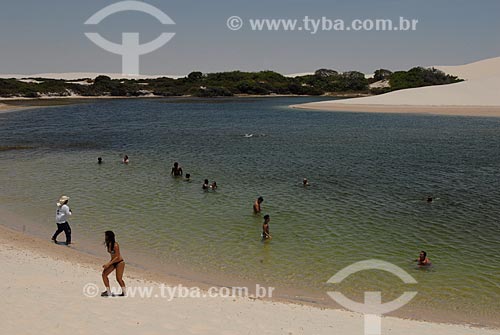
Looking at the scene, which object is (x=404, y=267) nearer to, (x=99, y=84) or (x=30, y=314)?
(x=30, y=314)

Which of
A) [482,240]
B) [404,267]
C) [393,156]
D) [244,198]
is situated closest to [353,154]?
[393,156]

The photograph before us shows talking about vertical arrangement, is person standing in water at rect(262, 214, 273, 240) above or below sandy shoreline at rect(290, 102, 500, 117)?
below

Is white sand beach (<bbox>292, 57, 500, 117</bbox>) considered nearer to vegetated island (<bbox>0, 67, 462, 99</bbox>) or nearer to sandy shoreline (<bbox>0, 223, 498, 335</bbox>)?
vegetated island (<bbox>0, 67, 462, 99</bbox>)

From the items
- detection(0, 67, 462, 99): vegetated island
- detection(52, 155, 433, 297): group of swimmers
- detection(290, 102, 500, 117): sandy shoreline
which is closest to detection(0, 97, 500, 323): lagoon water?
detection(52, 155, 433, 297): group of swimmers

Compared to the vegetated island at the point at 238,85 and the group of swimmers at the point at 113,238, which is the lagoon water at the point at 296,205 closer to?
the group of swimmers at the point at 113,238

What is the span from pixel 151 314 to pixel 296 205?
470 inches

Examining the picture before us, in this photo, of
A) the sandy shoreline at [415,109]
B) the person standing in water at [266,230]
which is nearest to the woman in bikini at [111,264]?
the person standing in water at [266,230]

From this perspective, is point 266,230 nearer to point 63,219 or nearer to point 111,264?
point 111,264

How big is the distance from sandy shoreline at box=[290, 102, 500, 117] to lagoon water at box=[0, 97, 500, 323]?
27216 mm

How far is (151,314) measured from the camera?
33.0 feet

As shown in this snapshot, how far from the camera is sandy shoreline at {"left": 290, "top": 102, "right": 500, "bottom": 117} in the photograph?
69.7 m

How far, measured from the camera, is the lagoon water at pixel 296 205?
1398 cm

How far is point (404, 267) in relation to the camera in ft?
46.7

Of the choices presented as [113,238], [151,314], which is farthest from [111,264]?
[151,314]
